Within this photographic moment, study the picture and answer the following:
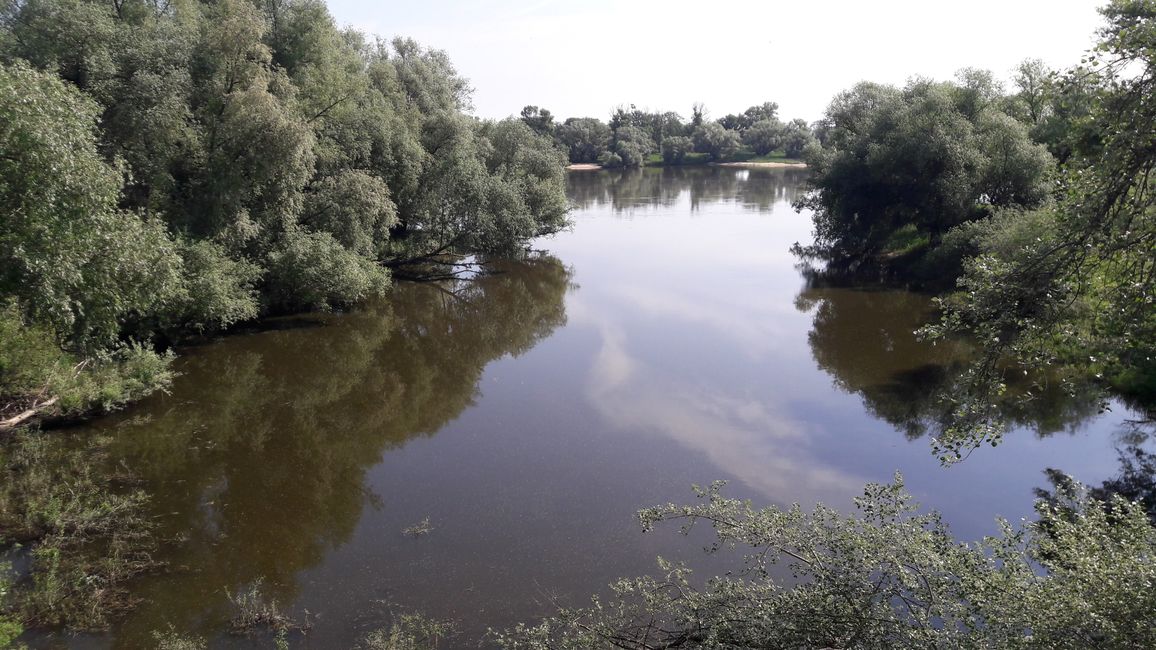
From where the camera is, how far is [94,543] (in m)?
9.79

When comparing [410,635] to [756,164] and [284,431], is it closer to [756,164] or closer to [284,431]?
[284,431]

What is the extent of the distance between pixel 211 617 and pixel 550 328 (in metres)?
14.7

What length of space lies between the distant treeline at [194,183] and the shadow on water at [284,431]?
121 centimetres

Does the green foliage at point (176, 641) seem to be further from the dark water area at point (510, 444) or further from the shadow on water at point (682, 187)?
the shadow on water at point (682, 187)

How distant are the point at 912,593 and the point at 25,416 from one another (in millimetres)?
14934

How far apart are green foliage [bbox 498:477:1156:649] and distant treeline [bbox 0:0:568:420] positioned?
11254 mm

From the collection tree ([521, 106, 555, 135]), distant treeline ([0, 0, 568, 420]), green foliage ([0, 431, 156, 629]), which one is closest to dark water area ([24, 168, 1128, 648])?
green foliage ([0, 431, 156, 629])

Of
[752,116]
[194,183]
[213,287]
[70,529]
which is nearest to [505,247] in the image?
[194,183]

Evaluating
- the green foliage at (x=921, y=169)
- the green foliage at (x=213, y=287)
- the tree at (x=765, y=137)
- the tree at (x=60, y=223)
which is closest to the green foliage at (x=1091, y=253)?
the tree at (x=60, y=223)

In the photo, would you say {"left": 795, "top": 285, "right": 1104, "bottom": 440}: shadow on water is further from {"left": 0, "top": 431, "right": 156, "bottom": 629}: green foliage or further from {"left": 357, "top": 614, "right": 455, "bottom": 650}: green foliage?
{"left": 0, "top": 431, "right": 156, "bottom": 629}: green foliage

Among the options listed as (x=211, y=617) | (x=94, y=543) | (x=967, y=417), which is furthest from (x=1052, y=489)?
(x=94, y=543)

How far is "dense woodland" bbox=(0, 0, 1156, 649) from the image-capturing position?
5.57m

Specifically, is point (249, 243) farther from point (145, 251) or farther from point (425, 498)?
point (425, 498)

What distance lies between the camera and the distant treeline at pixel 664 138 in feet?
294
